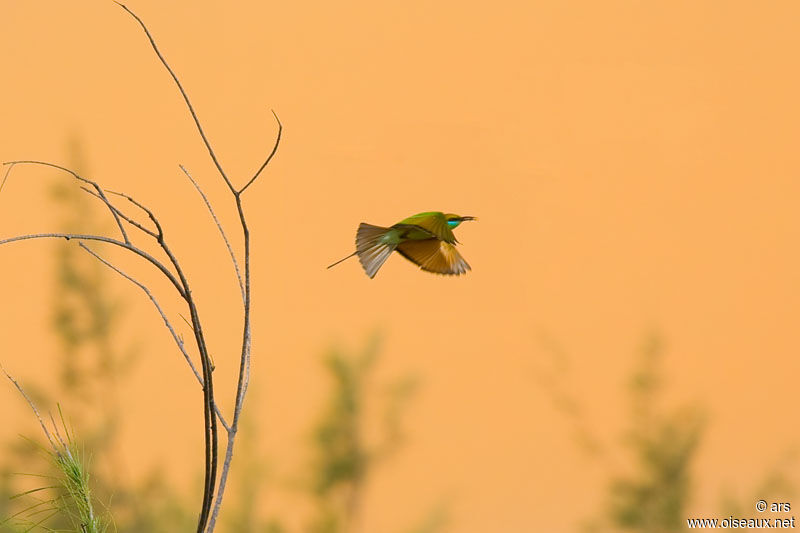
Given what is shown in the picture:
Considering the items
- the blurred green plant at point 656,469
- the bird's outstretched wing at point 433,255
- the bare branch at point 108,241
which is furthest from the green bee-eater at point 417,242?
the blurred green plant at point 656,469

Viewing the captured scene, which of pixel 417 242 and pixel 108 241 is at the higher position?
pixel 417 242

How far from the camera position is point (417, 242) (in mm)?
1109

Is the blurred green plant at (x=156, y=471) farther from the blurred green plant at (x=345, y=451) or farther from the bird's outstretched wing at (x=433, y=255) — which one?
the bird's outstretched wing at (x=433, y=255)

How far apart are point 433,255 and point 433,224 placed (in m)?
0.08

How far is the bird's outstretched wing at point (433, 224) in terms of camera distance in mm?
1042

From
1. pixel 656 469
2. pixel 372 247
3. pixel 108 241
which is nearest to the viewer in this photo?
pixel 108 241

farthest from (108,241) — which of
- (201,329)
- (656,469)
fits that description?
(656,469)

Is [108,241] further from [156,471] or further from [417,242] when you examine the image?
[156,471]

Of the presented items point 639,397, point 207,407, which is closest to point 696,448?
point 639,397

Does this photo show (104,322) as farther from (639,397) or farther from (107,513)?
(107,513)

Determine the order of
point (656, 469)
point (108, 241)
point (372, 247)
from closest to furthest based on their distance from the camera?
point (108, 241)
point (372, 247)
point (656, 469)

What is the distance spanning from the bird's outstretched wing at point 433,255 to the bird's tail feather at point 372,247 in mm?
52

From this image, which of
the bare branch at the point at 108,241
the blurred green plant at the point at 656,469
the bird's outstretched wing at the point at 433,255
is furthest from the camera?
the blurred green plant at the point at 656,469

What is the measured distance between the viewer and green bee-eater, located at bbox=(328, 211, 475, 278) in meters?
1.02
